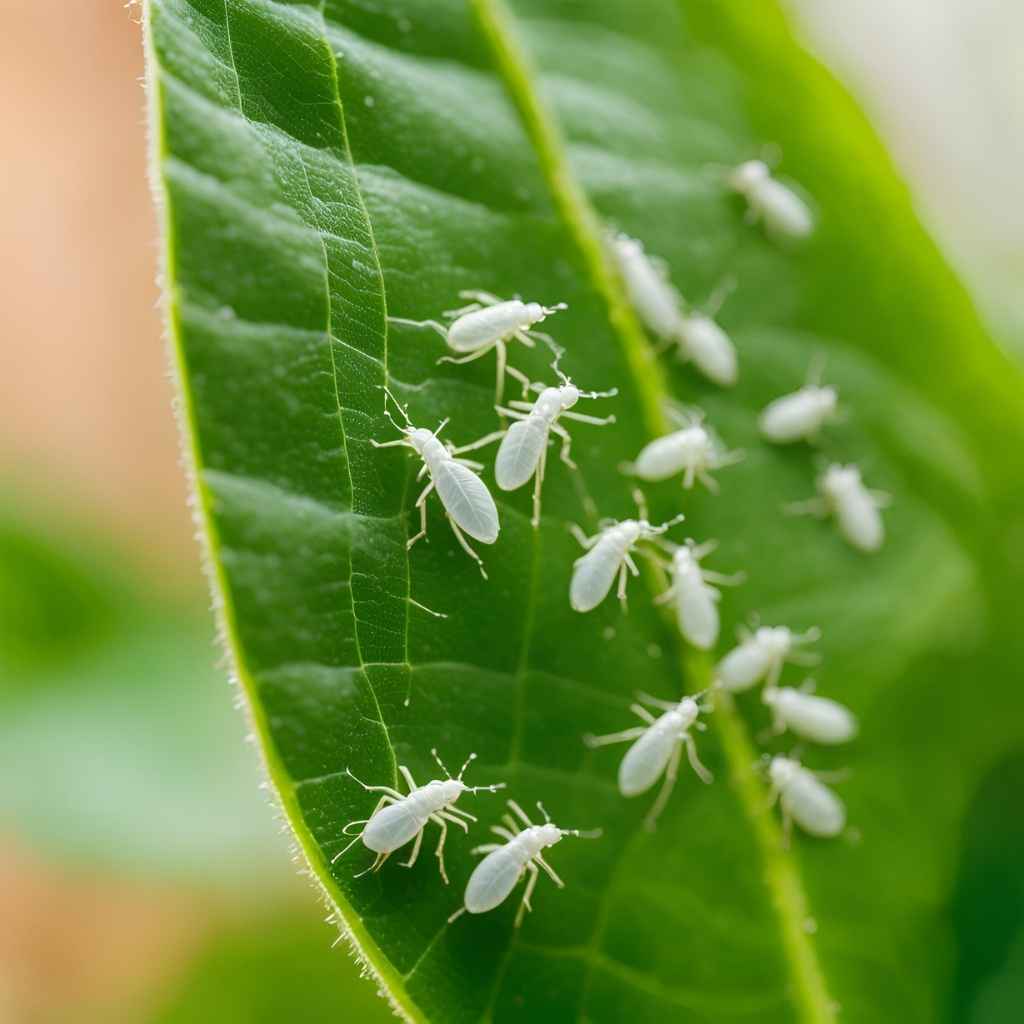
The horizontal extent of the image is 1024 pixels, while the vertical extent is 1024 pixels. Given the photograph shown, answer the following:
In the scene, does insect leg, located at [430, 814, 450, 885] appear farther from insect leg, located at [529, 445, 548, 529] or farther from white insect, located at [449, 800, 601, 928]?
insect leg, located at [529, 445, 548, 529]

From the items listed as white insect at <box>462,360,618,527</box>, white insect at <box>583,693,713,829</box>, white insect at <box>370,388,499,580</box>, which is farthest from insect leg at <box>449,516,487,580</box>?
white insect at <box>583,693,713,829</box>

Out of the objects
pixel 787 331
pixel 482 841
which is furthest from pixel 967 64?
pixel 482 841

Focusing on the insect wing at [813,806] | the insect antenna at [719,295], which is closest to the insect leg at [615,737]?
the insect wing at [813,806]

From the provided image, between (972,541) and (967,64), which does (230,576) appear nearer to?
(972,541)

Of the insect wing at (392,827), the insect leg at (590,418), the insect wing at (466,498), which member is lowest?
the insect wing at (392,827)

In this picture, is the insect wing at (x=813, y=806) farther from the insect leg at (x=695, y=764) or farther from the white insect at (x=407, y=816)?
the white insect at (x=407, y=816)

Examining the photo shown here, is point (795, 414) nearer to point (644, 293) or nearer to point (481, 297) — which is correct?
point (644, 293)
